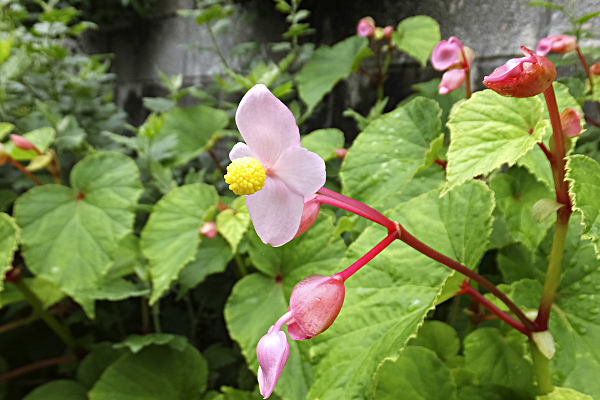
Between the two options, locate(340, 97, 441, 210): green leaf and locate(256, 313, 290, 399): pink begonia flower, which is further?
locate(340, 97, 441, 210): green leaf

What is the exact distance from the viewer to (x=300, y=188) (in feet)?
0.65

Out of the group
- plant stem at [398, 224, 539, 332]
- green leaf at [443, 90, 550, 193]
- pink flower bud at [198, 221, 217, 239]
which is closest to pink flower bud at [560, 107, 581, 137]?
green leaf at [443, 90, 550, 193]

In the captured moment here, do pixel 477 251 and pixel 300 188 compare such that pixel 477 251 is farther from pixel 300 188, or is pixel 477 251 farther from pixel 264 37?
pixel 264 37

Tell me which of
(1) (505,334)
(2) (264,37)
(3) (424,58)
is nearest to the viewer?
(1) (505,334)

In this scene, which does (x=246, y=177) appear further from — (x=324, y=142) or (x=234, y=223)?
(x=324, y=142)

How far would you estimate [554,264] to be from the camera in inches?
12.2

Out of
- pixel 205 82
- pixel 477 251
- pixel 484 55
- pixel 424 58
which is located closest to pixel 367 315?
pixel 477 251

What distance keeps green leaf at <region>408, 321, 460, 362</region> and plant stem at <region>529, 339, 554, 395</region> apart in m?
0.21

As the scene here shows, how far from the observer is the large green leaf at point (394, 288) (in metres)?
0.30

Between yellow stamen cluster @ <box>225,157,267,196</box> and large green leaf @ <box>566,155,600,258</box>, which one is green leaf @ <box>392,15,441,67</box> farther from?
yellow stamen cluster @ <box>225,157,267,196</box>

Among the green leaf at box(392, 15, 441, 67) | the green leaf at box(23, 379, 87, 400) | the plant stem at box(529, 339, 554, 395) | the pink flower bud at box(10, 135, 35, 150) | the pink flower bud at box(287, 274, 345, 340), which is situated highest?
the green leaf at box(392, 15, 441, 67)

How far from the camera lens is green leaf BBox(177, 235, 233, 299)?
0.67 m

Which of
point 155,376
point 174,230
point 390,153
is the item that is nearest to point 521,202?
point 390,153

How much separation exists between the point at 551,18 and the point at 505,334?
66 cm
